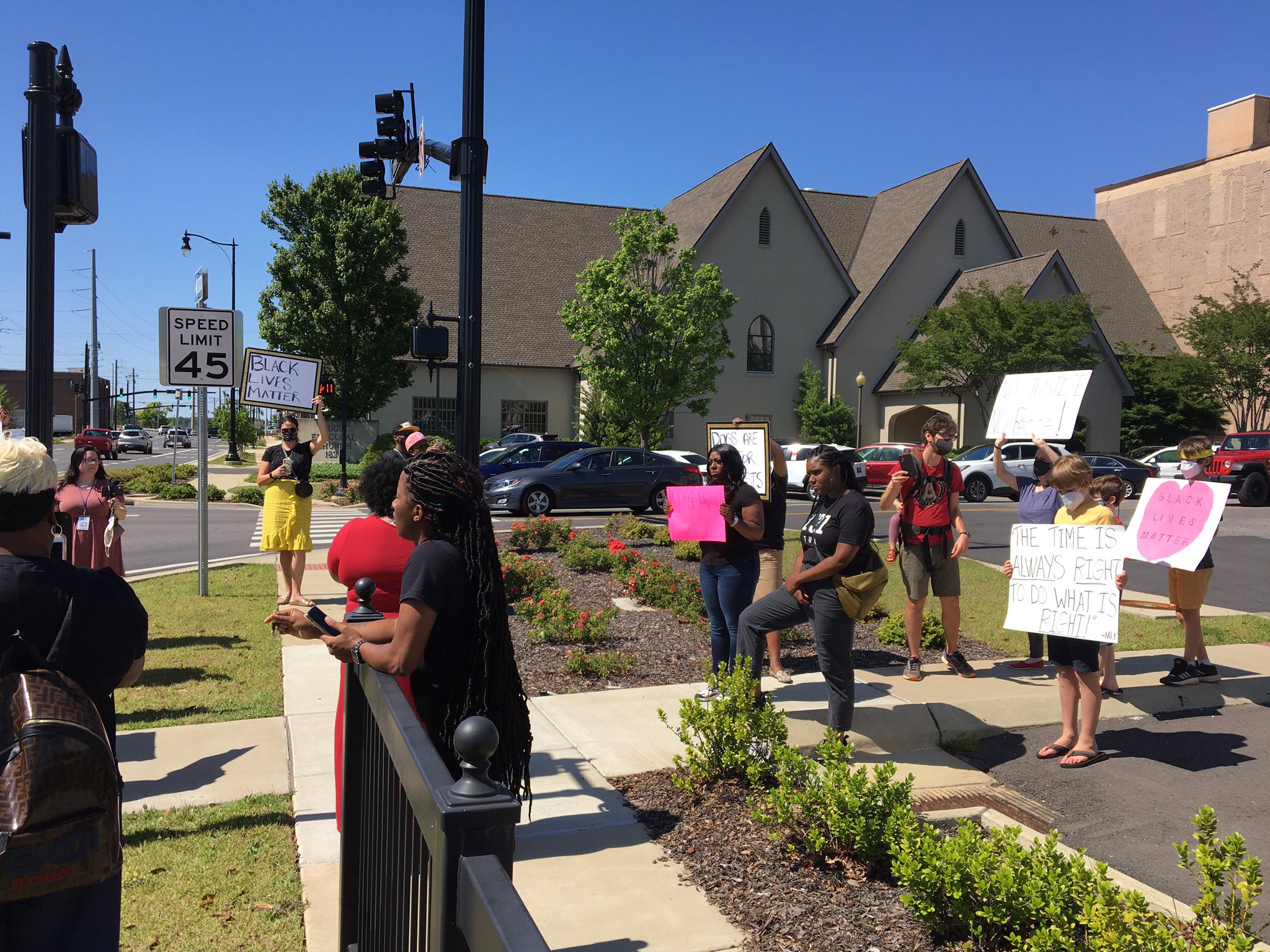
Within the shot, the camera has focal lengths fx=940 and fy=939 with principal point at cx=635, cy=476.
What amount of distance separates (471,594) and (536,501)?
17873mm

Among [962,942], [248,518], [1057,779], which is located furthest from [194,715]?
[248,518]

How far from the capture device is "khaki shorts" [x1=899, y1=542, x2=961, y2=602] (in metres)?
7.49

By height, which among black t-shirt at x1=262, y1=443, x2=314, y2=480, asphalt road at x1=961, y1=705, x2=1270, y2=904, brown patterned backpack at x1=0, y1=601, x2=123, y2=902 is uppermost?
black t-shirt at x1=262, y1=443, x2=314, y2=480

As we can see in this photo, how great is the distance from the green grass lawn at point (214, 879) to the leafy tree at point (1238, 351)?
4198 centimetres

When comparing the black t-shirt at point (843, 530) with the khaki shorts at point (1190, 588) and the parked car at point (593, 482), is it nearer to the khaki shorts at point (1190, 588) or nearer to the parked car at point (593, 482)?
the khaki shorts at point (1190, 588)

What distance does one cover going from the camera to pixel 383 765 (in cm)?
262

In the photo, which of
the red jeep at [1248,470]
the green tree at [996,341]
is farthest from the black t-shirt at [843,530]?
the green tree at [996,341]

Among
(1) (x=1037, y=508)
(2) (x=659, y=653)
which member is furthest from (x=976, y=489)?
(2) (x=659, y=653)

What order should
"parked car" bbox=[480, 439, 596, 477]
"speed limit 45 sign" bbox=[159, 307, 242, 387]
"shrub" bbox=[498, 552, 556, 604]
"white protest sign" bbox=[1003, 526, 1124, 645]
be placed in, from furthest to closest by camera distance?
"parked car" bbox=[480, 439, 596, 477] < "shrub" bbox=[498, 552, 556, 604] < "speed limit 45 sign" bbox=[159, 307, 242, 387] < "white protest sign" bbox=[1003, 526, 1124, 645]

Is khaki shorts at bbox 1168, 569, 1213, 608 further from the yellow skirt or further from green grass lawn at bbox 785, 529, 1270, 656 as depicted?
the yellow skirt

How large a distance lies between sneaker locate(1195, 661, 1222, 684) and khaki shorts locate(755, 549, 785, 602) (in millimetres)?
3321

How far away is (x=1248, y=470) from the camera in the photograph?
26719mm

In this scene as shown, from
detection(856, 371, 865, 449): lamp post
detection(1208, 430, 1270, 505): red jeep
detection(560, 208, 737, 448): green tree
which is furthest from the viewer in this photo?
detection(856, 371, 865, 449): lamp post

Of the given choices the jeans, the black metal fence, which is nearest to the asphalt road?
the jeans
